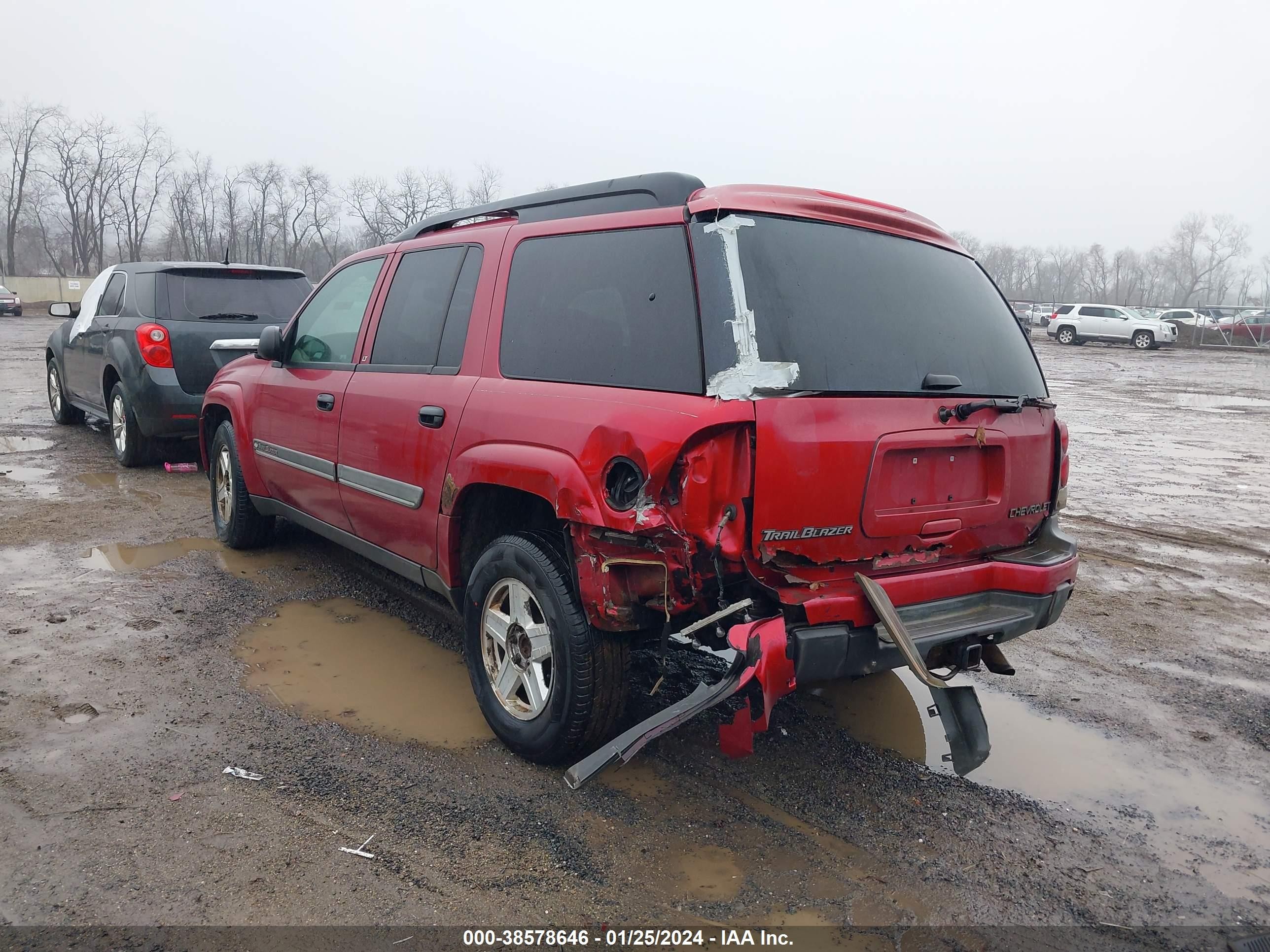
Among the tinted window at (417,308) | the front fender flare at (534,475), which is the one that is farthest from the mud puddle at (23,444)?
the front fender flare at (534,475)

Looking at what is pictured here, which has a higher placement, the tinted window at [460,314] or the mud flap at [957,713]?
the tinted window at [460,314]

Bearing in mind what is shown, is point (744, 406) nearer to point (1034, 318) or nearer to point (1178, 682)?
point (1178, 682)

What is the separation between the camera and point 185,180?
7050 centimetres

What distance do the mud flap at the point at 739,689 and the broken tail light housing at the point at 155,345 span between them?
662cm

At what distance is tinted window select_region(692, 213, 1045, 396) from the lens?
283 centimetres

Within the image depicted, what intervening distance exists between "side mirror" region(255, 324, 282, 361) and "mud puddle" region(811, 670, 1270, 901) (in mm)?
3477

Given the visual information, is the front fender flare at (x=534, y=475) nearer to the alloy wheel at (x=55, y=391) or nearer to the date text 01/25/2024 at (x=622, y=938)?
the date text 01/25/2024 at (x=622, y=938)

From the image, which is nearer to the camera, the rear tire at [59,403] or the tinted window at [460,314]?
the tinted window at [460,314]

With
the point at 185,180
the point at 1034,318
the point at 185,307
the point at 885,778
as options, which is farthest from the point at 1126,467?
the point at 185,180

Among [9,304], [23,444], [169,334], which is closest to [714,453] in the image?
[169,334]

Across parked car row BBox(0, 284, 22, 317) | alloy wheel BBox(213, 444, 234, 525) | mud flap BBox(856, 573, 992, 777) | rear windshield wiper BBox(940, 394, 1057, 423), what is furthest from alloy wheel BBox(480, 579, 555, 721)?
parked car row BBox(0, 284, 22, 317)

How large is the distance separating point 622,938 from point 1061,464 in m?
2.44

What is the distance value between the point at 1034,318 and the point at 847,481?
61292 mm

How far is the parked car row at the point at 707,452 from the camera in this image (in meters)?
2.76
